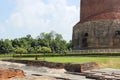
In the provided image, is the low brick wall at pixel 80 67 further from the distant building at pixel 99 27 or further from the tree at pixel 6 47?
the tree at pixel 6 47

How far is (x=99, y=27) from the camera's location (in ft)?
106

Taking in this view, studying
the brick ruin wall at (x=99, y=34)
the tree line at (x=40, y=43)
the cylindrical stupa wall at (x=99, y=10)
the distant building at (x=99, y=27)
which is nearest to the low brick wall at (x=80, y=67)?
the distant building at (x=99, y=27)

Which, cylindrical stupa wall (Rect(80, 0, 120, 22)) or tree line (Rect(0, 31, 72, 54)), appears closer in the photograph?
cylindrical stupa wall (Rect(80, 0, 120, 22))

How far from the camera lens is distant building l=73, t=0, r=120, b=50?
3164cm

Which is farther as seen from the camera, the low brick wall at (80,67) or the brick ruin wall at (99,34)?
the brick ruin wall at (99,34)

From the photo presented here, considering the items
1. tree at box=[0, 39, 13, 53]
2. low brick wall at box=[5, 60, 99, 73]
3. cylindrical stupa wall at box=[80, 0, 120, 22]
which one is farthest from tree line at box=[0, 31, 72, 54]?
low brick wall at box=[5, 60, 99, 73]

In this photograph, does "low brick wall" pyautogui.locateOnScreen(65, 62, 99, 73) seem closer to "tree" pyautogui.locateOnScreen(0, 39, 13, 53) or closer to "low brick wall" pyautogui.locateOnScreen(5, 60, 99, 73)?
"low brick wall" pyautogui.locateOnScreen(5, 60, 99, 73)

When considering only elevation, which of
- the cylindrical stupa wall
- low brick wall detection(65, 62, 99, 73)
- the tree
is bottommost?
low brick wall detection(65, 62, 99, 73)

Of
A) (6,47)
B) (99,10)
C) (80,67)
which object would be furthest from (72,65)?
(6,47)

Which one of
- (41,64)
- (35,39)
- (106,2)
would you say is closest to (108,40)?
(106,2)

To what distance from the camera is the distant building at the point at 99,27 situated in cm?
3164

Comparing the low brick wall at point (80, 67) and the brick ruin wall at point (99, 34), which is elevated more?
the brick ruin wall at point (99, 34)

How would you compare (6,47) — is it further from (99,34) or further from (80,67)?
(80,67)

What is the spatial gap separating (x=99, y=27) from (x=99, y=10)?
5.41 metres
